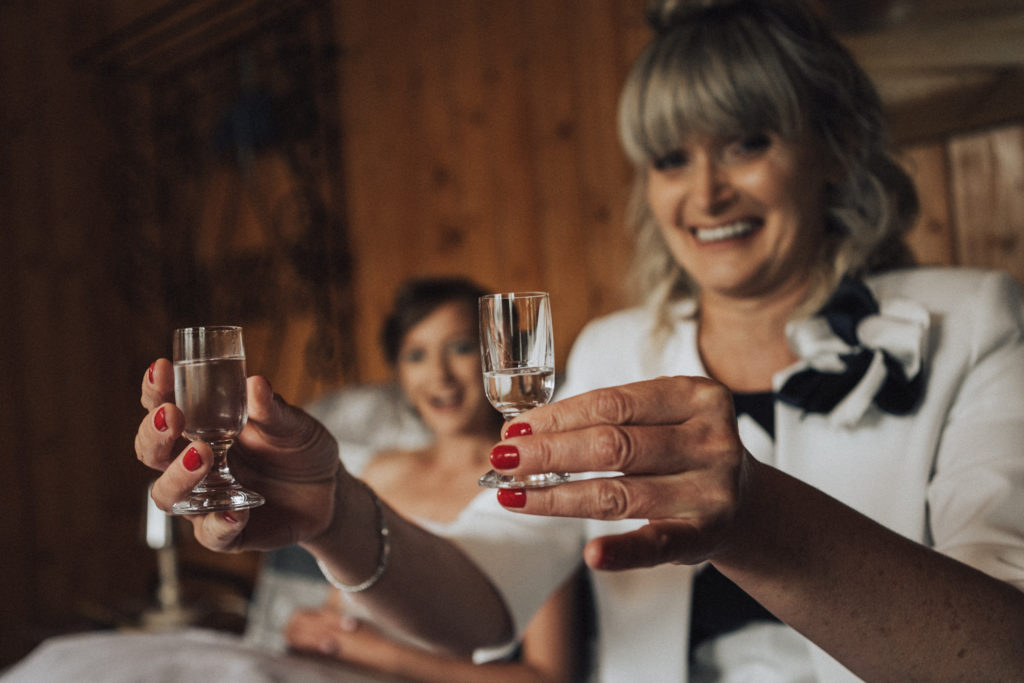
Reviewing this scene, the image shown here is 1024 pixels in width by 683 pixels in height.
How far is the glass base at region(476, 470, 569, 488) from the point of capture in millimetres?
789

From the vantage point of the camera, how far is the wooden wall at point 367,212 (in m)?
2.95

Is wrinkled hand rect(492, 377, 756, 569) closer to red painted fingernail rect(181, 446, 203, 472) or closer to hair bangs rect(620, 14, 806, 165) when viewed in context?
red painted fingernail rect(181, 446, 203, 472)

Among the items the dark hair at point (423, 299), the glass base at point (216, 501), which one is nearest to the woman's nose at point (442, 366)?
the dark hair at point (423, 299)

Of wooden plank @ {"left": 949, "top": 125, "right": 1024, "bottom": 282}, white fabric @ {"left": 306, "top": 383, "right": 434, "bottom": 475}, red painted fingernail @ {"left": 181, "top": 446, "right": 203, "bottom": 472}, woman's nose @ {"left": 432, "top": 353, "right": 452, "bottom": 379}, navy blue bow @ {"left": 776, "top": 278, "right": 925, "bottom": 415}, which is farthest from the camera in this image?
white fabric @ {"left": 306, "top": 383, "right": 434, "bottom": 475}

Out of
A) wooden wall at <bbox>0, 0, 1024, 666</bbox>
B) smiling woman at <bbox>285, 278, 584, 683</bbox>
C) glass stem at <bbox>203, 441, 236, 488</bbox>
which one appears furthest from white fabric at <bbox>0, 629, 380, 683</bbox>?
wooden wall at <bbox>0, 0, 1024, 666</bbox>

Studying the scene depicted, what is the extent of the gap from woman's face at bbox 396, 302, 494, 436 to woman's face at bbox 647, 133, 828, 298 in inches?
45.4

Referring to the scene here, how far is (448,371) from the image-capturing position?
8.28ft

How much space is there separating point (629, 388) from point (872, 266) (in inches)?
38.9

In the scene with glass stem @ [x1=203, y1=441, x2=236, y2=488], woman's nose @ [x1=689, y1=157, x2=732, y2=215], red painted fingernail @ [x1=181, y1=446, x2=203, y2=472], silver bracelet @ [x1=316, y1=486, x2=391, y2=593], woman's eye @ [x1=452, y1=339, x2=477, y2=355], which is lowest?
silver bracelet @ [x1=316, y1=486, x2=391, y2=593]

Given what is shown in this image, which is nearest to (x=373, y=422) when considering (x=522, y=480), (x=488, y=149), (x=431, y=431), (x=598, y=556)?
(x=431, y=431)

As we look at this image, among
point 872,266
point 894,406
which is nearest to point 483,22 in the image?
point 872,266

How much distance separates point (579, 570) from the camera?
186cm

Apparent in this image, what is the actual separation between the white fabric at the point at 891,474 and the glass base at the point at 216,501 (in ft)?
1.85

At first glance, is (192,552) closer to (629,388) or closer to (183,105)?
(183,105)
